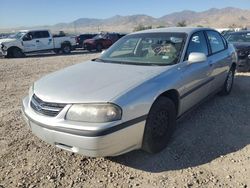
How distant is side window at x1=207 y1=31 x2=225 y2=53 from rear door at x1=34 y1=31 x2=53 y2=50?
15168 millimetres

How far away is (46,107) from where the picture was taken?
3207 millimetres

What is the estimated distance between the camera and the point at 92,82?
3.47 m

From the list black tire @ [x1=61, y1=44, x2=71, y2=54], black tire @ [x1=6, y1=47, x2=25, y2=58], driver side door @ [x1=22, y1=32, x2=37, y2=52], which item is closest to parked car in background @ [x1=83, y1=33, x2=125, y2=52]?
black tire @ [x1=61, y1=44, x2=71, y2=54]

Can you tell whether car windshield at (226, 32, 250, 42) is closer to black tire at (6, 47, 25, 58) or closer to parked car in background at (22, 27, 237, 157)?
parked car in background at (22, 27, 237, 157)

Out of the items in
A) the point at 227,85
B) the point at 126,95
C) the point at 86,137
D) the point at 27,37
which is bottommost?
the point at 27,37

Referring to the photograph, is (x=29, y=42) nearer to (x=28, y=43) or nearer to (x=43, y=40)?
(x=28, y=43)

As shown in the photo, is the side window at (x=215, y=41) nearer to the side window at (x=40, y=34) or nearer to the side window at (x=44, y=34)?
the side window at (x=40, y=34)

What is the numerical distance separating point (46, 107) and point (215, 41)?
12.1ft

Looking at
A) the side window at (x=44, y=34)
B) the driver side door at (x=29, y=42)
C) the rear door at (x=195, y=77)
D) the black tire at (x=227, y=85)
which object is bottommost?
the driver side door at (x=29, y=42)

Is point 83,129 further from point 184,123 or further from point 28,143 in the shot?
point 184,123

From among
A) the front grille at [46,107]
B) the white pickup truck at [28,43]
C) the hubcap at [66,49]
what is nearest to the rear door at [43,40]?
the white pickup truck at [28,43]

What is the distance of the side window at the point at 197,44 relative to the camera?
447cm

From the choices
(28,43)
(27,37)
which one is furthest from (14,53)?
(27,37)

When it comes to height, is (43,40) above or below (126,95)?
below
